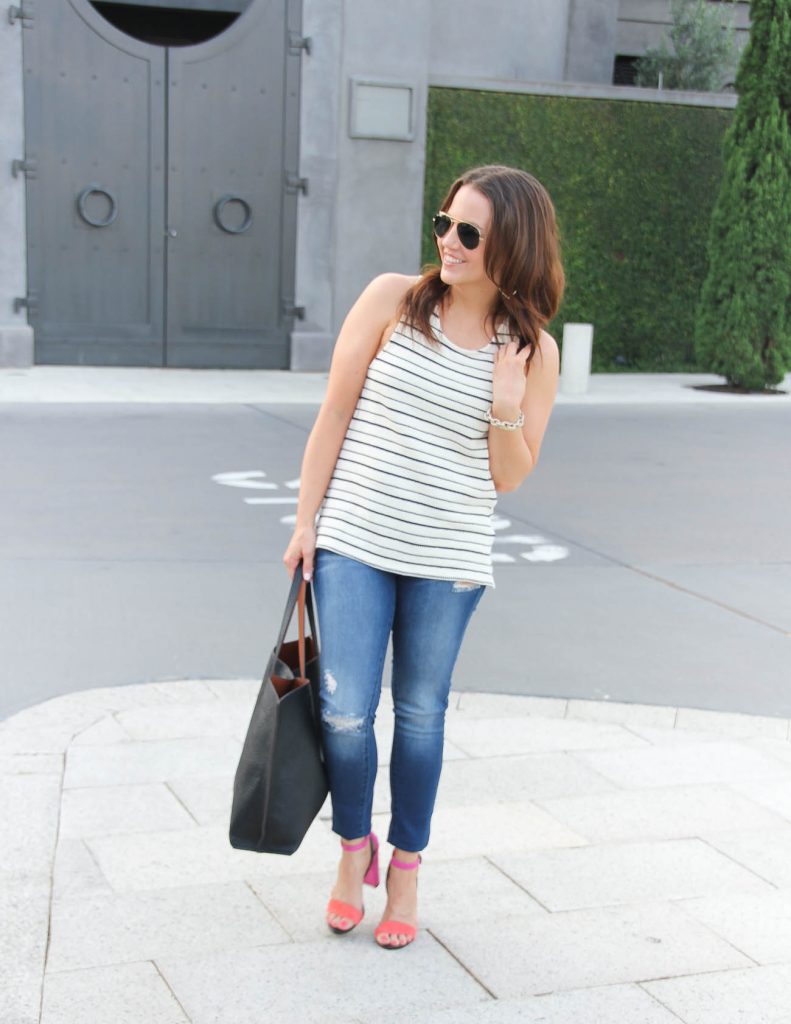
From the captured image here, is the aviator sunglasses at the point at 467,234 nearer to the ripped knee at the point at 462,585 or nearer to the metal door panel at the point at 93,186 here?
the ripped knee at the point at 462,585

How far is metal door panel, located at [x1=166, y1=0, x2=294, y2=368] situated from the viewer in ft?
45.8

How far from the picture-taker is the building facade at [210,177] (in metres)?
13.6

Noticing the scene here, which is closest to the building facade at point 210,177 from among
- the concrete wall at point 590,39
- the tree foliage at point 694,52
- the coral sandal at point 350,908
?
the concrete wall at point 590,39

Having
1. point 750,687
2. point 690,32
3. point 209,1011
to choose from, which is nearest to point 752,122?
point 690,32

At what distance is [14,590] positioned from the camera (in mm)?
5953

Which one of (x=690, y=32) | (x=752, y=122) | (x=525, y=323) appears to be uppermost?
(x=690, y=32)

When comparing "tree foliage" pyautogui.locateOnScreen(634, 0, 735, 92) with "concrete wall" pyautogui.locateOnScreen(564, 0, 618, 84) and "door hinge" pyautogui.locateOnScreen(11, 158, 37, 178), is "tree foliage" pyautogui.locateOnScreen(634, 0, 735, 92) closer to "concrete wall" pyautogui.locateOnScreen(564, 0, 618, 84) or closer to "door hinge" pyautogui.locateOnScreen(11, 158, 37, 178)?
"concrete wall" pyautogui.locateOnScreen(564, 0, 618, 84)

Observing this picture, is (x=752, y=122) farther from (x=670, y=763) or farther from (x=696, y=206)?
(x=670, y=763)

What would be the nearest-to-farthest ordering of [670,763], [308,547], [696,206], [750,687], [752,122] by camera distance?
[308,547] → [670,763] → [750,687] → [752,122] → [696,206]

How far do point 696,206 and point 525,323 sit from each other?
1388 cm

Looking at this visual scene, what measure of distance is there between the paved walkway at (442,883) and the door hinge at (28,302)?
9820 millimetres

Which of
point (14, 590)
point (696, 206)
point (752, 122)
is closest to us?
point (14, 590)

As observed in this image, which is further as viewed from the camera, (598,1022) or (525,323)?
(525,323)

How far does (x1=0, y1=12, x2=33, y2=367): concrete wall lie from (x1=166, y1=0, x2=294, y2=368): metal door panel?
150cm
